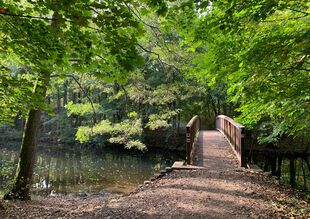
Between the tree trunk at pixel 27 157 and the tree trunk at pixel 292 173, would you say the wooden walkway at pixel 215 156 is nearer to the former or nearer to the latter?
the tree trunk at pixel 292 173

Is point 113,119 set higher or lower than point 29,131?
higher

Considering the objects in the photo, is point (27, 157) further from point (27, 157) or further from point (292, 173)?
point (292, 173)

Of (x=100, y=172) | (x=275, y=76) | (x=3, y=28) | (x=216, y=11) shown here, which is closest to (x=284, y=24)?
(x=275, y=76)

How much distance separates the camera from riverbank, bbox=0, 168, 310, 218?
469 centimetres

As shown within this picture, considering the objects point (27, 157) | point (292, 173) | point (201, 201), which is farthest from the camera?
point (292, 173)

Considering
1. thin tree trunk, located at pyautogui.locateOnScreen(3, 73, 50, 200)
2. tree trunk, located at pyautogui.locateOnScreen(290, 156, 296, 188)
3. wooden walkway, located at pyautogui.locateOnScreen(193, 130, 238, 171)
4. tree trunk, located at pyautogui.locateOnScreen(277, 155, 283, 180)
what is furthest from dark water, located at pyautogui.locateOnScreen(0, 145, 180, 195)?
tree trunk, located at pyautogui.locateOnScreen(290, 156, 296, 188)

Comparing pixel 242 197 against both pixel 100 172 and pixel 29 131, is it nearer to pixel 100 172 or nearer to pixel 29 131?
pixel 29 131

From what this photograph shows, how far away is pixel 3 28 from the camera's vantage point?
3441 millimetres

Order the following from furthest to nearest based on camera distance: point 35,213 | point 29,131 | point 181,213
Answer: point 29,131 → point 35,213 → point 181,213

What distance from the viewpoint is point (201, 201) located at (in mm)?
5164

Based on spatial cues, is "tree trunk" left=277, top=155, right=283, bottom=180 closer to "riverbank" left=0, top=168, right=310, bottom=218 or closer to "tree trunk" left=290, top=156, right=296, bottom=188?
"tree trunk" left=290, top=156, right=296, bottom=188

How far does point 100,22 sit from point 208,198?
4.02 metres

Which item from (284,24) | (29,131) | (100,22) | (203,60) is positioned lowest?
(29,131)

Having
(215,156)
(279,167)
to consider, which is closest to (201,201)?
(215,156)
